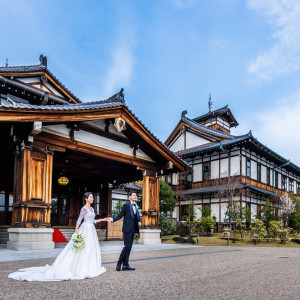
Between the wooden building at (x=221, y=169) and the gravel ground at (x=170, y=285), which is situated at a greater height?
the wooden building at (x=221, y=169)

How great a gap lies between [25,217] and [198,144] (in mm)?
24128

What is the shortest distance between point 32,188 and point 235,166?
808 inches

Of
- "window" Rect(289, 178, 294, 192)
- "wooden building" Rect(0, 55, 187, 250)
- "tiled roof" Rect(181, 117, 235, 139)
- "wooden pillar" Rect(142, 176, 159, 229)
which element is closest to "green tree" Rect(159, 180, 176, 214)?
"wooden building" Rect(0, 55, 187, 250)

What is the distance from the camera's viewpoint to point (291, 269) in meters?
8.39

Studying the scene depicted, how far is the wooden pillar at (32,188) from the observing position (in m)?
11.3

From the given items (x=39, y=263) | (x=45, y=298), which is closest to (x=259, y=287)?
(x=45, y=298)

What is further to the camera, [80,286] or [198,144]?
[198,144]

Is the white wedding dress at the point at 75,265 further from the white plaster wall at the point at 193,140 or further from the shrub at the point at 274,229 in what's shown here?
the white plaster wall at the point at 193,140

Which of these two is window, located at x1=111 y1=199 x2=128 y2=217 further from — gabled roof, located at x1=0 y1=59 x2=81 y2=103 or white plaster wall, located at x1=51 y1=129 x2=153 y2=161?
white plaster wall, located at x1=51 y1=129 x2=153 y2=161

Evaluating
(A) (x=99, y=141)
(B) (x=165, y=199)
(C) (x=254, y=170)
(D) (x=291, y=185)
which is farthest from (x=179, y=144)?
(A) (x=99, y=141)

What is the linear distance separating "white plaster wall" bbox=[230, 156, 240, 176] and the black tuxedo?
21.9 metres

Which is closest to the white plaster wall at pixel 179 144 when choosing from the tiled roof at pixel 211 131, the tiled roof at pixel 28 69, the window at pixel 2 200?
the tiled roof at pixel 211 131

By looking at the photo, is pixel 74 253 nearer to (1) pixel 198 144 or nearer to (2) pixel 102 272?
(2) pixel 102 272

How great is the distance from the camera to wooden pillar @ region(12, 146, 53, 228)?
11.3 meters
